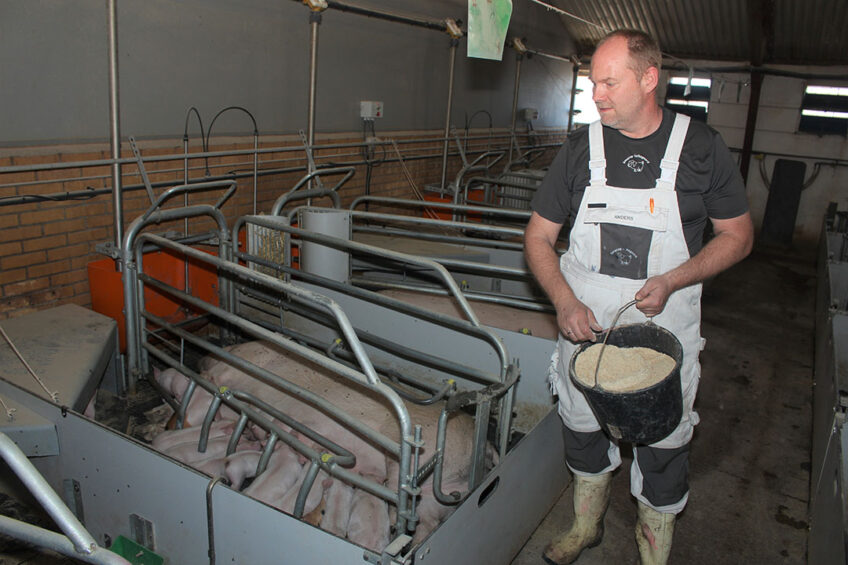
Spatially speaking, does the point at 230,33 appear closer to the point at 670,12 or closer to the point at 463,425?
the point at 463,425

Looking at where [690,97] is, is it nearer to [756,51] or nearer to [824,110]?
[756,51]

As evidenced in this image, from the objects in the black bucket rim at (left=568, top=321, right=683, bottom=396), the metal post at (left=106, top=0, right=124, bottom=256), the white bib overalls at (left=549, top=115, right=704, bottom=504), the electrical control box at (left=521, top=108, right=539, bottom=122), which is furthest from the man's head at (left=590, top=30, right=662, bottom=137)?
the electrical control box at (left=521, top=108, right=539, bottom=122)

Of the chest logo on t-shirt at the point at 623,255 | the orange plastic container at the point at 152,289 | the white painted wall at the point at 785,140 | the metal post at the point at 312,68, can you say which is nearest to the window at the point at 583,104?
the white painted wall at the point at 785,140

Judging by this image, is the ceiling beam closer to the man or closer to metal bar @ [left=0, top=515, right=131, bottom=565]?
the man

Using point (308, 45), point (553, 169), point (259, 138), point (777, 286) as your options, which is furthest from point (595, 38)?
point (553, 169)

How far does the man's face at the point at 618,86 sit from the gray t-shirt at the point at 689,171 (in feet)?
0.31

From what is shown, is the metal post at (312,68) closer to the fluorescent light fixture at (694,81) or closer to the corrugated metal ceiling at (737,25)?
the corrugated metal ceiling at (737,25)

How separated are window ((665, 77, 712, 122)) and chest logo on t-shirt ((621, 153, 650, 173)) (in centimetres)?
973

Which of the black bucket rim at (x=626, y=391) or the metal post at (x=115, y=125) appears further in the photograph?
the metal post at (x=115, y=125)

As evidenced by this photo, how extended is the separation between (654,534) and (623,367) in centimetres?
72

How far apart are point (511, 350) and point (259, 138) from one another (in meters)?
3.08

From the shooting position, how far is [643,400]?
6.52 feet

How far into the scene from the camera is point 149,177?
174 inches

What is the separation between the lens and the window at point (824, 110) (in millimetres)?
9859
